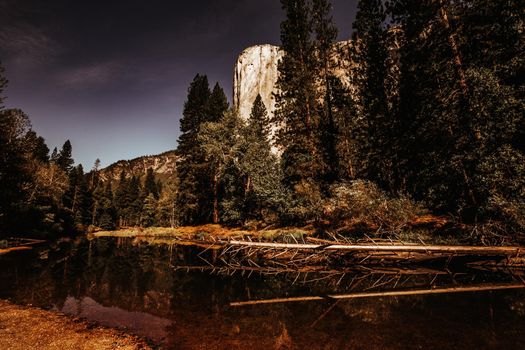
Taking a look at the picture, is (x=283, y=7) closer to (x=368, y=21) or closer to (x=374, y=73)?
(x=368, y=21)

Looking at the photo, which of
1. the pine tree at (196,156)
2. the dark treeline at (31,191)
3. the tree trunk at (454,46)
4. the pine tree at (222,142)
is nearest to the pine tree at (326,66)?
the tree trunk at (454,46)

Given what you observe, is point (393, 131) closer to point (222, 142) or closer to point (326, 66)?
point (326, 66)

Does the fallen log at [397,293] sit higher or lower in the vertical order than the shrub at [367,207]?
lower

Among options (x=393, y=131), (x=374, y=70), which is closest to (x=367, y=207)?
(x=393, y=131)

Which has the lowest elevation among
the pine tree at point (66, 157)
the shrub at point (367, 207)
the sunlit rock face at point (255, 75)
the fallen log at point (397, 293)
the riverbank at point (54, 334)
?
the fallen log at point (397, 293)

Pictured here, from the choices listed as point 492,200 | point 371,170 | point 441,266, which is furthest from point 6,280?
point 371,170

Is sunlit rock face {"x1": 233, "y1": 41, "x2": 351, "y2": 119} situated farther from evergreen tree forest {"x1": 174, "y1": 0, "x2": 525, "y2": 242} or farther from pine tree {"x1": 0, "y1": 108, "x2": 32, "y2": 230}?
pine tree {"x1": 0, "y1": 108, "x2": 32, "y2": 230}

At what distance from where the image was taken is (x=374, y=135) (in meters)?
24.6

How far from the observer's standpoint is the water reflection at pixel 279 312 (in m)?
5.27

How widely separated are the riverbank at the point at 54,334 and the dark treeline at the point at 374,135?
8368 millimetres

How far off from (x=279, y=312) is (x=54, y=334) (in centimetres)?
495

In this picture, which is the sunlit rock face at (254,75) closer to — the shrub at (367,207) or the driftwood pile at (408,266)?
the shrub at (367,207)

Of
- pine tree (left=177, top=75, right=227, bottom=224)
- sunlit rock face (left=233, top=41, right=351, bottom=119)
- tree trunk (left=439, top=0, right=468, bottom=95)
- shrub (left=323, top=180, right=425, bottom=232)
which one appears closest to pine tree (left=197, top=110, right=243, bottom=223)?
pine tree (left=177, top=75, right=227, bottom=224)

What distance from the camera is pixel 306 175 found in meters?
22.5
